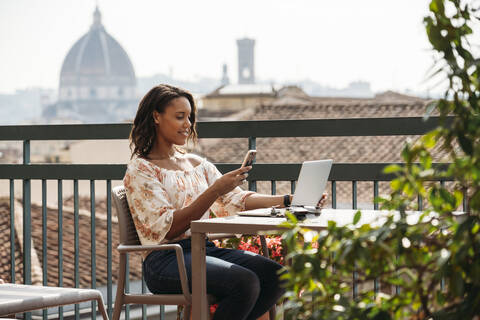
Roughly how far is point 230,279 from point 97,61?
151m

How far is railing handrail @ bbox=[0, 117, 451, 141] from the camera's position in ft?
11.4

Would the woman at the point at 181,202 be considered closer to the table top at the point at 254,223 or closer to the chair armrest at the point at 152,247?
the chair armrest at the point at 152,247

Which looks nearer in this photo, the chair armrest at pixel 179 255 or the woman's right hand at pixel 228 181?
the chair armrest at pixel 179 255

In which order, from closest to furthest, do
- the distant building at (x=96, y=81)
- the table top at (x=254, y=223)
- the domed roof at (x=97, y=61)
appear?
the table top at (x=254, y=223)
the distant building at (x=96, y=81)
the domed roof at (x=97, y=61)

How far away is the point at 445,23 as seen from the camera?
1.23 m

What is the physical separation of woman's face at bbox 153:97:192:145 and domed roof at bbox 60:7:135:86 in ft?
469

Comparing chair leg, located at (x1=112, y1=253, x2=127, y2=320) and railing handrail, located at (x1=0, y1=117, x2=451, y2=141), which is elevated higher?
railing handrail, located at (x1=0, y1=117, x2=451, y2=141)

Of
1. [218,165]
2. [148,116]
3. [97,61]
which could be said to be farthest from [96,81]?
[148,116]

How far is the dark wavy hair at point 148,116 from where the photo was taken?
326 cm

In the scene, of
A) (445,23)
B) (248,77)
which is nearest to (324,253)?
(445,23)

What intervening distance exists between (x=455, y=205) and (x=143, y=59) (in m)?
105

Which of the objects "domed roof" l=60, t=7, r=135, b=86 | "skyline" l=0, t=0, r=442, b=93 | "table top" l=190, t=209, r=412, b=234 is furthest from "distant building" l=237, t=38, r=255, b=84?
"table top" l=190, t=209, r=412, b=234

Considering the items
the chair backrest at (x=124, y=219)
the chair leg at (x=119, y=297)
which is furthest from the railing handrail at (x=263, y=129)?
the chair leg at (x=119, y=297)

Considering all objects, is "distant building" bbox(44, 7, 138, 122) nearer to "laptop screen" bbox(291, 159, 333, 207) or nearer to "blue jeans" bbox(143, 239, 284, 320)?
"blue jeans" bbox(143, 239, 284, 320)
